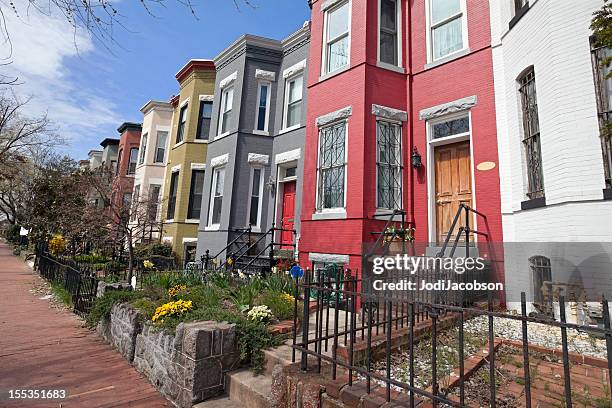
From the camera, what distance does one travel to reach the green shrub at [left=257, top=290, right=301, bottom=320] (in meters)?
5.22

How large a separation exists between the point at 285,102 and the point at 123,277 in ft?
26.7

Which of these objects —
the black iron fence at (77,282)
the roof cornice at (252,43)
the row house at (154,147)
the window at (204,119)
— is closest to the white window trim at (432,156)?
the roof cornice at (252,43)

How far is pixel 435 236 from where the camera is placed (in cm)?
822

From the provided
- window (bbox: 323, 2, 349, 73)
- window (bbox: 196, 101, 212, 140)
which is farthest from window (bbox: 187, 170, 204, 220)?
window (bbox: 323, 2, 349, 73)

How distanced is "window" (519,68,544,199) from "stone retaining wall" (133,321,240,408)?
602 cm

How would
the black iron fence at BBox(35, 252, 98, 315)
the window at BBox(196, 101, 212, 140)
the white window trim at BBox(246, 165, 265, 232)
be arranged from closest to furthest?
the black iron fence at BBox(35, 252, 98, 315)
the white window trim at BBox(246, 165, 265, 232)
the window at BBox(196, 101, 212, 140)

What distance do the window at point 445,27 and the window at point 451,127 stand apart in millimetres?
1846

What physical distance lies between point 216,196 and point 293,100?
495 centimetres

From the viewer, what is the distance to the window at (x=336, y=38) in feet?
31.4

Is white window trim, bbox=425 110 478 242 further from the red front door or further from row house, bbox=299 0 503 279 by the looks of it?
the red front door

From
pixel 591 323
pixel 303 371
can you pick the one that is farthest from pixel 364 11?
pixel 303 371

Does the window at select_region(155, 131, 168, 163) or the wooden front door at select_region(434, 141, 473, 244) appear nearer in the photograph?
the wooden front door at select_region(434, 141, 473, 244)

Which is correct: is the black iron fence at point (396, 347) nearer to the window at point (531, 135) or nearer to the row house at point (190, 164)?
the window at point (531, 135)
